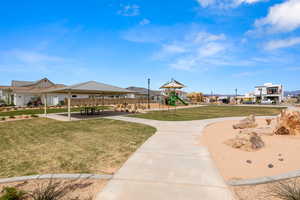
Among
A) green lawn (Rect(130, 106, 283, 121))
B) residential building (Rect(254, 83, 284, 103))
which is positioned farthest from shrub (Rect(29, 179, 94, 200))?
residential building (Rect(254, 83, 284, 103))

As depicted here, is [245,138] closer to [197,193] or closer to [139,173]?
[197,193]

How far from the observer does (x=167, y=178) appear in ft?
10.4

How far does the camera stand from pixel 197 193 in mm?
2664

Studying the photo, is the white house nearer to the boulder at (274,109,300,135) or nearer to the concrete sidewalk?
the concrete sidewalk

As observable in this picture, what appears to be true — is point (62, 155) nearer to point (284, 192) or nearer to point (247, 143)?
point (284, 192)

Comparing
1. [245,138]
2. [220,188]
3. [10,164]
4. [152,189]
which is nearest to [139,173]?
[152,189]

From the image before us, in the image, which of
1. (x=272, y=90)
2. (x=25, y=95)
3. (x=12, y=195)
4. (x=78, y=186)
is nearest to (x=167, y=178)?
(x=78, y=186)

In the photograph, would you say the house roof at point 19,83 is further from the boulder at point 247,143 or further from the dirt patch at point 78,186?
the boulder at point 247,143

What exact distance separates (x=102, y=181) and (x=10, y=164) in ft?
9.40

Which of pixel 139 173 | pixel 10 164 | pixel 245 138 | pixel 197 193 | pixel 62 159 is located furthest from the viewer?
pixel 245 138

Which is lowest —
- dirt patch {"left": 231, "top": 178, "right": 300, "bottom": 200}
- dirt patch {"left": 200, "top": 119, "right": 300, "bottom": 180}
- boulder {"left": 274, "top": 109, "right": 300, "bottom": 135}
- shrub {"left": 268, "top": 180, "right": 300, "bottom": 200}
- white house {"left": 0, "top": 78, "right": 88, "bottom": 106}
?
dirt patch {"left": 200, "top": 119, "right": 300, "bottom": 180}

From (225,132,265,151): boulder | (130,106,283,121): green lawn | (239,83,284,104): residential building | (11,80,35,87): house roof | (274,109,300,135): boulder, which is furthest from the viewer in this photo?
(239,83,284,104): residential building

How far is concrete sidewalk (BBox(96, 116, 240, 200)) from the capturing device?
8.59ft

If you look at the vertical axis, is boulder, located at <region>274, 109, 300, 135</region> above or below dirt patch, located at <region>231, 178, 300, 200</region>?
above
